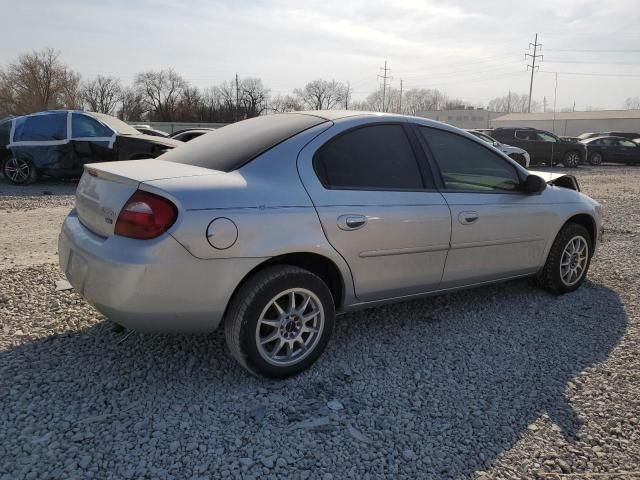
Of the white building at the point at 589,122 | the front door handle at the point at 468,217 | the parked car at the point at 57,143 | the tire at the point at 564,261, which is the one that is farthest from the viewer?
the white building at the point at 589,122

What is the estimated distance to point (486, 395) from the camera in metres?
3.05

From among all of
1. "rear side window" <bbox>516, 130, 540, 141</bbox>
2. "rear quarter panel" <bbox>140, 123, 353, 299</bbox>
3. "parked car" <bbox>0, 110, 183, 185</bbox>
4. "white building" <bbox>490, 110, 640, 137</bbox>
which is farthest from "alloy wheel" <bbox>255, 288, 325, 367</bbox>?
"white building" <bbox>490, 110, 640, 137</bbox>

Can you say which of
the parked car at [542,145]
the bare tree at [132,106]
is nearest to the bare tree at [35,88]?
the bare tree at [132,106]

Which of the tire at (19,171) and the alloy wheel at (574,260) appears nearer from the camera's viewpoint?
the alloy wheel at (574,260)

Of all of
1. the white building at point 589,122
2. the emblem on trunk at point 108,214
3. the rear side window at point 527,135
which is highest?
the white building at point 589,122

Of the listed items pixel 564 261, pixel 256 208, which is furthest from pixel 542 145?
pixel 256 208

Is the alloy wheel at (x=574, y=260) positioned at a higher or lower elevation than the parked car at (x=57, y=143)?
lower

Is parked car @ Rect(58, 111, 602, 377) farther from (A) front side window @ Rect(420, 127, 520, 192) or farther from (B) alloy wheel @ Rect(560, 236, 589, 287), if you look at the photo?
(B) alloy wheel @ Rect(560, 236, 589, 287)

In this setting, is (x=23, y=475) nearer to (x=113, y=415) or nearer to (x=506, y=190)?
(x=113, y=415)

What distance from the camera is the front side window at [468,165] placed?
12.6 feet

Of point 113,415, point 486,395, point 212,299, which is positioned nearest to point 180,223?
point 212,299

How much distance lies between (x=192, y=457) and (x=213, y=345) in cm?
117

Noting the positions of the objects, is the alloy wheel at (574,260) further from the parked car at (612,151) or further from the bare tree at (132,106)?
the bare tree at (132,106)

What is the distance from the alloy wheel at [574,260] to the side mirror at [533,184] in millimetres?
754
